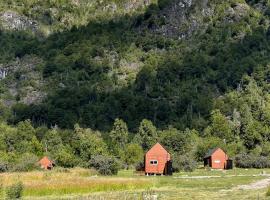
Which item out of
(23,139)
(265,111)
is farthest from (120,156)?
(265,111)

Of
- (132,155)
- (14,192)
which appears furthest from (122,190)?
(132,155)

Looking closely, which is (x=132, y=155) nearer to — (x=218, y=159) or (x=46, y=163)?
(x=218, y=159)

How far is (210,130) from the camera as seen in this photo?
179m

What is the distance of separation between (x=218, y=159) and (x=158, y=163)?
79.7 feet

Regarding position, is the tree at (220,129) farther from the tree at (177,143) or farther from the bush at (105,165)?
the bush at (105,165)

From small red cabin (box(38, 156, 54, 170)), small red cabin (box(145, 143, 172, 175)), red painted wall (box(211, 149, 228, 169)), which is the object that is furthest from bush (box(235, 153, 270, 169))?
small red cabin (box(38, 156, 54, 170))

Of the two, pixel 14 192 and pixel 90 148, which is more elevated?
pixel 90 148

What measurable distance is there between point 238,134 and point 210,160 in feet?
179

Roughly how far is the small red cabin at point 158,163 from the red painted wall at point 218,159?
2214cm

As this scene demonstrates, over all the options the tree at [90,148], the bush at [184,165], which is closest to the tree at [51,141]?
the tree at [90,148]

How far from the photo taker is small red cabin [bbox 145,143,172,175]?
10356 centimetres

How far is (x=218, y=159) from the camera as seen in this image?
4877 inches

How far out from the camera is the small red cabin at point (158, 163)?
340ft

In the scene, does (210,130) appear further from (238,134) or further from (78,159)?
(78,159)
